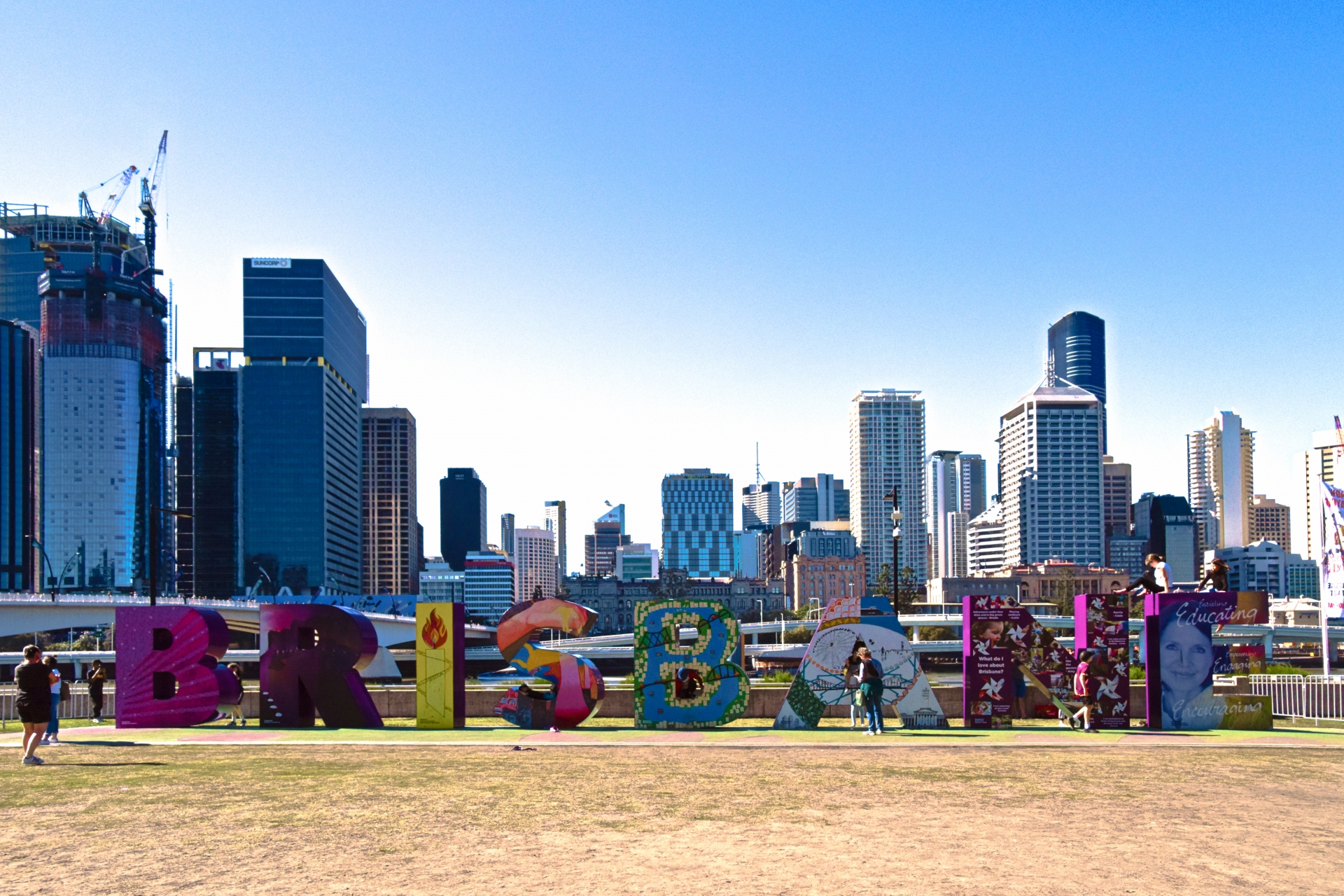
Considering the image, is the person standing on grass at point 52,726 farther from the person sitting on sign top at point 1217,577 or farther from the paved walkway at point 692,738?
the person sitting on sign top at point 1217,577

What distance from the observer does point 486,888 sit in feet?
29.6

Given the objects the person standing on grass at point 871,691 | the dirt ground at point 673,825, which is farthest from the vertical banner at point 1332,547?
the person standing on grass at point 871,691

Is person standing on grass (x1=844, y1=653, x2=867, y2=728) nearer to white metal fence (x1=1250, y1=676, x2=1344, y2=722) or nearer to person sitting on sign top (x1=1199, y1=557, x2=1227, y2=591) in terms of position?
person sitting on sign top (x1=1199, y1=557, x2=1227, y2=591)

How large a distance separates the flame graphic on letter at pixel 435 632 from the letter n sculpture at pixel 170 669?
417 cm

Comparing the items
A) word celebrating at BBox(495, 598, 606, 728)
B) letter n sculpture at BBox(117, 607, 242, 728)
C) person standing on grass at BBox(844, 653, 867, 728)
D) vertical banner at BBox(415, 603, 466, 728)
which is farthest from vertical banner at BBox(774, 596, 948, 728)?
letter n sculpture at BBox(117, 607, 242, 728)

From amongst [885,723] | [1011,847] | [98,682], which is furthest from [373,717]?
[1011,847]

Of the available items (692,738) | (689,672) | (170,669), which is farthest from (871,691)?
(170,669)

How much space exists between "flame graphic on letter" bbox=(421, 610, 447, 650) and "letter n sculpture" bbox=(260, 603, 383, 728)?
1.13 meters

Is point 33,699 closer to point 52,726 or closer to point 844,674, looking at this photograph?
point 52,726

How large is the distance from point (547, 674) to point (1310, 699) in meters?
19.1

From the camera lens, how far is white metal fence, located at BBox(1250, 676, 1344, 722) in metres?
27.6

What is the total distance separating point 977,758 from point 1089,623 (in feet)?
24.5

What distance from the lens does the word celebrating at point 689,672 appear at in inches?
929

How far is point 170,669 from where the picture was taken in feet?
80.0
